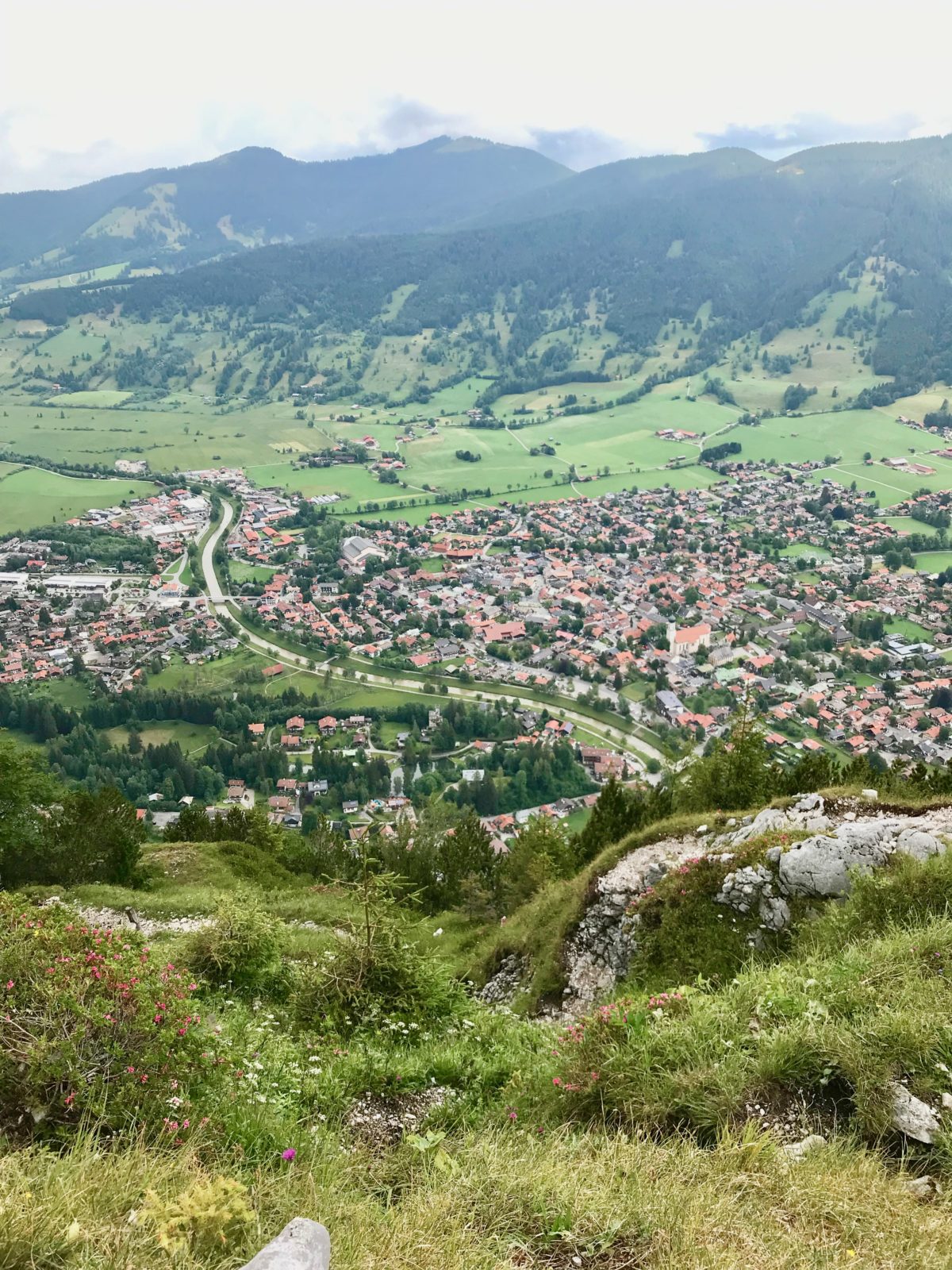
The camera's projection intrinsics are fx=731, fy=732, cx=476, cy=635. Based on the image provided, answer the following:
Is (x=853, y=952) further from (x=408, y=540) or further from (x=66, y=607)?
(x=408, y=540)

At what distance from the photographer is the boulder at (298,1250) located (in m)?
3.73

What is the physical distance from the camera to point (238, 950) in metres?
12.0

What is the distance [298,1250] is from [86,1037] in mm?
2609

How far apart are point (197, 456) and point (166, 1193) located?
143352 millimetres

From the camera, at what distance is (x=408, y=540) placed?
3809 inches

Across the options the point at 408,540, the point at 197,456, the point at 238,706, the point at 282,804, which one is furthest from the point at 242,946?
the point at 197,456

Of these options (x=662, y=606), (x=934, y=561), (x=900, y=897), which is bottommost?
(x=662, y=606)

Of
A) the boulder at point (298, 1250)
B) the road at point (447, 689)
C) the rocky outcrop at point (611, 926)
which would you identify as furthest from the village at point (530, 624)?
the boulder at point (298, 1250)

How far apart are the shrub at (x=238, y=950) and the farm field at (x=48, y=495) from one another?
105658 millimetres

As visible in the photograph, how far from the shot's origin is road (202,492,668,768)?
50.6m

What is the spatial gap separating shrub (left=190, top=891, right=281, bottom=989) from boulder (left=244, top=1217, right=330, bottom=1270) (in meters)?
8.13

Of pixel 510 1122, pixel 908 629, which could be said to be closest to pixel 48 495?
pixel 908 629

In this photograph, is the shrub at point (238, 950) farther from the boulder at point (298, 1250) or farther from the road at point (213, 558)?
the road at point (213, 558)

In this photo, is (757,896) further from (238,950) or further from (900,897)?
(238,950)
